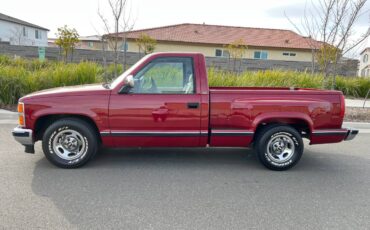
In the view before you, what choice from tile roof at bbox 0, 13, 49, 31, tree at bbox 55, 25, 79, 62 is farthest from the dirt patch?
tile roof at bbox 0, 13, 49, 31

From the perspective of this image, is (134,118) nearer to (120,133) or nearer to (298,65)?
(120,133)

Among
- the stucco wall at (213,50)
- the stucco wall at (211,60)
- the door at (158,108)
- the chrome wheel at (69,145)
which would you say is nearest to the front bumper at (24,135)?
the chrome wheel at (69,145)

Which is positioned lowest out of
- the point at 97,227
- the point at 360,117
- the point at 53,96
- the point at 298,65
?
the point at 97,227

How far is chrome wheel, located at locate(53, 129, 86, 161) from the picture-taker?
4.41 m

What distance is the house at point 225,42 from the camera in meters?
33.2

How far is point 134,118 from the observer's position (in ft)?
14.3

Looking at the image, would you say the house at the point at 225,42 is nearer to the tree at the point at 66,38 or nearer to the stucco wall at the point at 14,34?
the tree at the point at 66,38

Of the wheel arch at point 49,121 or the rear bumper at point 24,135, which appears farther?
the wheel arch at point 49,121

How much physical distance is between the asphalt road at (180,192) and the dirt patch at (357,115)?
12.5 ft

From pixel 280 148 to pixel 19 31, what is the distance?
5191 centimetres

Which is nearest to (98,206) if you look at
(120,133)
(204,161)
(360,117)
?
(120,133)

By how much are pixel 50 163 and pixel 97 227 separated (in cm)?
210

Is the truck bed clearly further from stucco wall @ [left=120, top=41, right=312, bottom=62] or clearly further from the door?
stucco wall @ [left=120, top=41, right=312, bottom=62]

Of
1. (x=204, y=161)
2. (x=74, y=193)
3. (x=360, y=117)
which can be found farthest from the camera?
(x=360, y=117)
